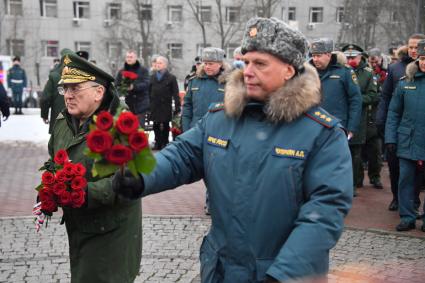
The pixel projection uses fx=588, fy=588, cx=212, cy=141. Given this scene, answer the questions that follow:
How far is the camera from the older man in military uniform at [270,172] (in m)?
2.53

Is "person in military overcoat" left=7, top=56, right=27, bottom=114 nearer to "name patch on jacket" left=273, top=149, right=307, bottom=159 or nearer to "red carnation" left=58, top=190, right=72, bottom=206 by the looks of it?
"red carnation" left=58, top=190, right=72, bottom=206

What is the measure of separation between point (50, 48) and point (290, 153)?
4749 cm

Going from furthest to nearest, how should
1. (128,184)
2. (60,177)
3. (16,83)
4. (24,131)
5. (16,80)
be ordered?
(16,80) → (16,83) → (24,131) → (60,177) → (128,184)

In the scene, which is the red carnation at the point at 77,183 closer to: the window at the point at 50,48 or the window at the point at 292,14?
the window at the point at 292,14

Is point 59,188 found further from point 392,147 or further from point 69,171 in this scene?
point 392,147

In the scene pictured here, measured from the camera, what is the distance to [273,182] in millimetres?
2617

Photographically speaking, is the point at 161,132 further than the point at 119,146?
Yes

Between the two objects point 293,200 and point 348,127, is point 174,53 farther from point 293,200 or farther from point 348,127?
point 293,200

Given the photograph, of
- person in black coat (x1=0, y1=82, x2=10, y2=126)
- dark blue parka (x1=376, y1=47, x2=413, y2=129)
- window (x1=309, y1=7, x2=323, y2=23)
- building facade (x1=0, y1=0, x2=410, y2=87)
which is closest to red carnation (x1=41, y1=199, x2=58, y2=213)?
dark blue parka (x1=376, y1=47, x2=413, y2=129)

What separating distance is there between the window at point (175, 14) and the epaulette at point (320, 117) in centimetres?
4584

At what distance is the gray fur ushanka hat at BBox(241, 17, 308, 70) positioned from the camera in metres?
2.76

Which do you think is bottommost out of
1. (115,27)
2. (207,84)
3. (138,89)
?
(138,89)

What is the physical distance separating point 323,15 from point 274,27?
4640cm

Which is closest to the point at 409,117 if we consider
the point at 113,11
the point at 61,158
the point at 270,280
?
the point at 61,158
